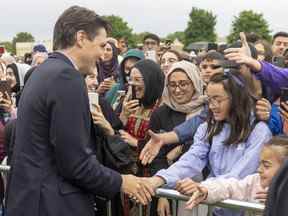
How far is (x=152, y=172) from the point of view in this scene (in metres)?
4.13

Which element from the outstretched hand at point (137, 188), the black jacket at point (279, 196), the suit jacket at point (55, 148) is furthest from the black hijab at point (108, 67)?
the black jacket at point (279, 196)

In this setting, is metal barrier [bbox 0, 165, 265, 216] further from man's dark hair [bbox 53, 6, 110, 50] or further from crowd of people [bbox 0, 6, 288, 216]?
man's dark hair [bbox 53, 6, 110, 50]

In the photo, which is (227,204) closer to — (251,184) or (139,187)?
(251,184)

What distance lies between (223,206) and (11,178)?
113 centimetres

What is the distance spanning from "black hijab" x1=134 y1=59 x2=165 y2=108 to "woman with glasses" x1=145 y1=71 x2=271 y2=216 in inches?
40.4

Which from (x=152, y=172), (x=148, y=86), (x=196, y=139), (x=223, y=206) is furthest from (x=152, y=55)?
(x=223, y=206)

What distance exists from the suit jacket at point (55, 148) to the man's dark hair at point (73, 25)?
98 millimetres

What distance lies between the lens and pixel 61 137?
2654 mm

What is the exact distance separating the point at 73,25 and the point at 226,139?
1.22 metres

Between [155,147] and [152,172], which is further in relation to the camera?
[152,172]

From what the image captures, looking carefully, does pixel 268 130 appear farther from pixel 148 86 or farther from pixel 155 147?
pixel 148 86

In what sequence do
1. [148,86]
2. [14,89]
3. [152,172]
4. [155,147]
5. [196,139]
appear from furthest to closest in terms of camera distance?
1. [14,89]
2. [148,86]
3. [152,172]
4. [155,147]
5. [196,139]

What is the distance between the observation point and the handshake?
2.91 m

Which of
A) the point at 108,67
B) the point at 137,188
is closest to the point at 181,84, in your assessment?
the point at 137,188
